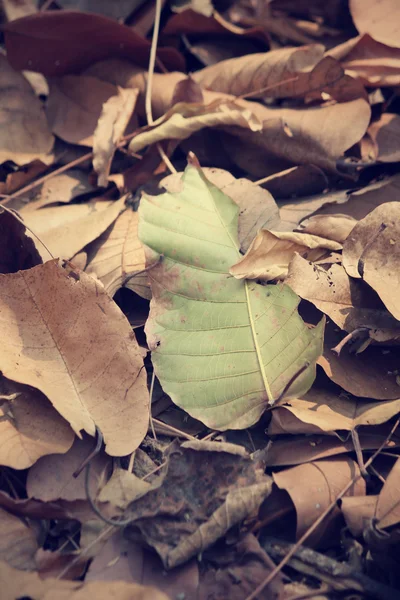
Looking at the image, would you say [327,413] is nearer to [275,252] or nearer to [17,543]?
[275,252]

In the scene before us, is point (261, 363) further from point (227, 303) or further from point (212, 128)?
point (212, 128)

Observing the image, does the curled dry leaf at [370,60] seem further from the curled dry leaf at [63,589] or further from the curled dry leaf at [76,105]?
the curled dry leaf at [63,589]

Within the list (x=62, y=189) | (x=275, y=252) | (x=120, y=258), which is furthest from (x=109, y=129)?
(x=275, y=252)

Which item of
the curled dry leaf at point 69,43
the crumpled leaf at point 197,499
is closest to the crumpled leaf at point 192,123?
the curled dry leaf at point 69,43

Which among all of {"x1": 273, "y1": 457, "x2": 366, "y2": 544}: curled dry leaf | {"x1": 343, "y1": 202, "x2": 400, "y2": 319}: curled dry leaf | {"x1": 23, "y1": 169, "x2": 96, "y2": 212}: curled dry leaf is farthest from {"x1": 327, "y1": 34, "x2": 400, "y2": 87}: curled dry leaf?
{"x1": 273, "y1": 457, "x2": 366, "y2": 544}: curled dry leaf

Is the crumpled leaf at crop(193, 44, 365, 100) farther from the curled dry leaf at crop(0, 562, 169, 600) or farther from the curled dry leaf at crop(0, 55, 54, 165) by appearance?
the curled dry leaf at crop(0, 562, 169, 600)

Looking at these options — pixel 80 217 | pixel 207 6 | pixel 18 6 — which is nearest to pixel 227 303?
pixel 80 217
